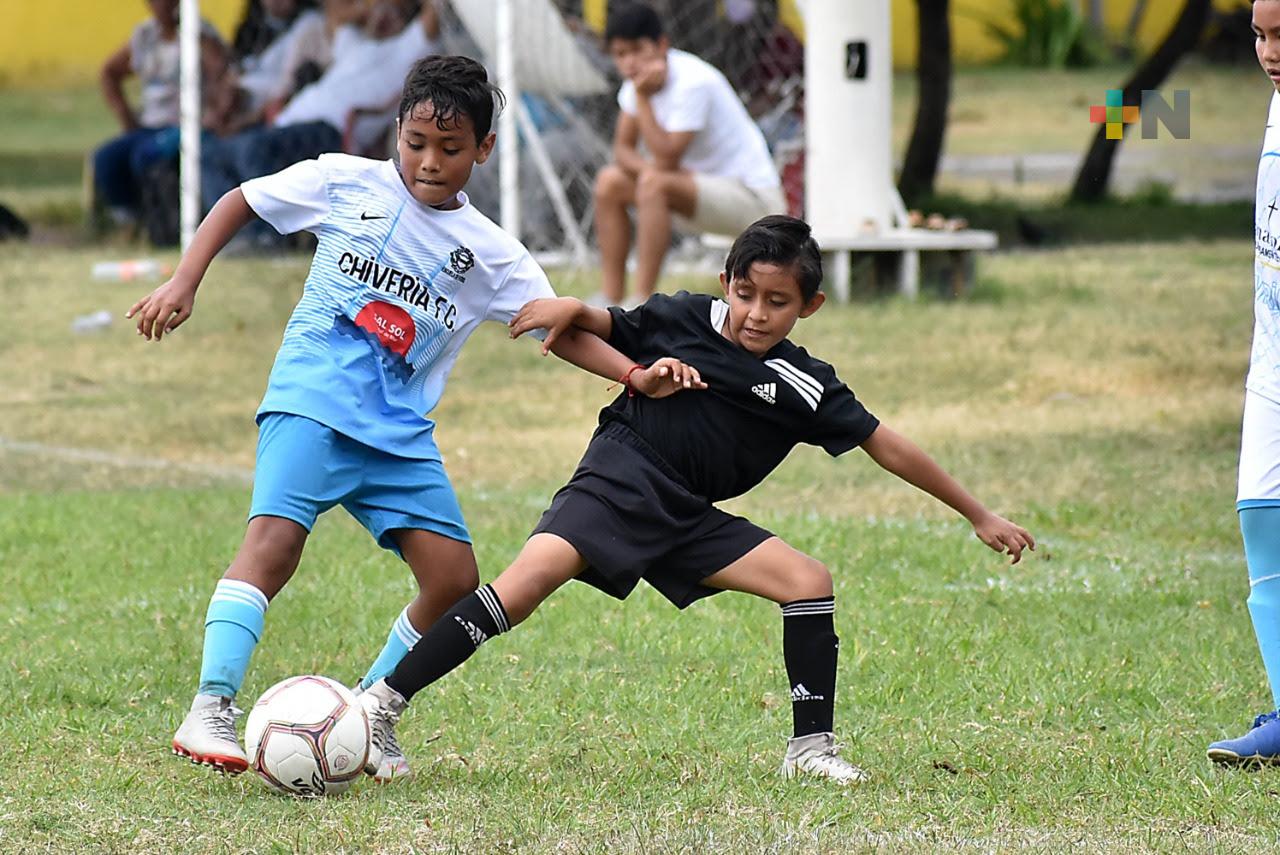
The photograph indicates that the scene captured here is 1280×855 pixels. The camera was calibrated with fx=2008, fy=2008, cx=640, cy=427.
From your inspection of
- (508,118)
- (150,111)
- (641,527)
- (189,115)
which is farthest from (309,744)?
(150,111)

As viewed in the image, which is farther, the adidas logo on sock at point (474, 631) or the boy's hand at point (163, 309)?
the boy's hand at point (163, 309)

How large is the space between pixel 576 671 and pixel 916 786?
1282 mm

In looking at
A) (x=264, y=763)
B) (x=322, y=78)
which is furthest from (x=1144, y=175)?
(x=264, y=763)

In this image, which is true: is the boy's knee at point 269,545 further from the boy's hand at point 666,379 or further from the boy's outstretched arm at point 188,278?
the boy's hand at point 666,379

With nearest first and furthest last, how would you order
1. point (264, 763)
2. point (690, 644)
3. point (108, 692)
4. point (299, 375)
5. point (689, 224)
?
point (264, 763)
point (299, 375)
point (108, 692)
point (690, 644)
point (689, 224)

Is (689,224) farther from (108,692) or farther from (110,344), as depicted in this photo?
(108,692)

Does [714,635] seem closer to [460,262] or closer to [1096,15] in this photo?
[460,262]

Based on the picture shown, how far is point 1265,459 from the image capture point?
13.4ft

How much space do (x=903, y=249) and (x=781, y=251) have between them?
8241 mm

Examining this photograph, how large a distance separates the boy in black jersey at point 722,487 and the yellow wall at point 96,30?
20704 millimetres

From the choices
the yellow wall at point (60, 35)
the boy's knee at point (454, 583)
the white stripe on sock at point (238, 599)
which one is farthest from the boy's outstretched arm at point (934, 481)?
the yellow wall at point (60, 35)

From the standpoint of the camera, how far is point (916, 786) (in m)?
3.93

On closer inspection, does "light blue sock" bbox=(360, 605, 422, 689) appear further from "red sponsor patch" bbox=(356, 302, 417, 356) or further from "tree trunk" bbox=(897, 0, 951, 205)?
"tree trunk" bbox=(897, 0, 951, 205)

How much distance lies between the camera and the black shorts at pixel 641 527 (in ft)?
12.8
